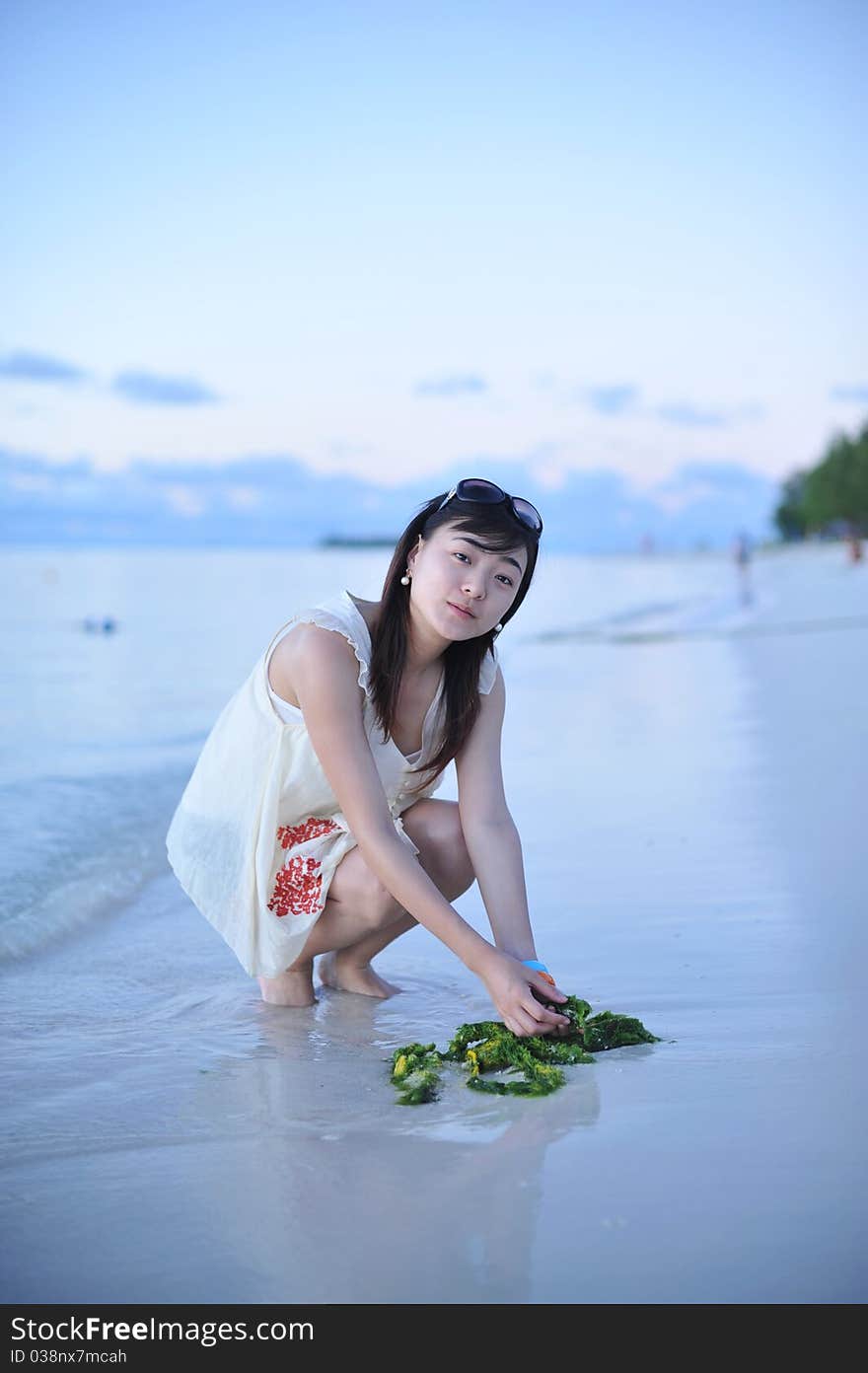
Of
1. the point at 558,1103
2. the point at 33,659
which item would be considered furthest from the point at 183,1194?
the point at 33,659

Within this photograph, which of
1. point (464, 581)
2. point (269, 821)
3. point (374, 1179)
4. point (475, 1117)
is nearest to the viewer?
point (374, 1179)

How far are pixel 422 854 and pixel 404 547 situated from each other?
2.51ft

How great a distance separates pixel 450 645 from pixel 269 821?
585 mm

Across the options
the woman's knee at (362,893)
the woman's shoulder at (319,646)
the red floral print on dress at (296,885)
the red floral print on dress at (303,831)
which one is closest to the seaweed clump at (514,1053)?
the woman's knee at (362,893)

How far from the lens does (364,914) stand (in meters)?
3.03

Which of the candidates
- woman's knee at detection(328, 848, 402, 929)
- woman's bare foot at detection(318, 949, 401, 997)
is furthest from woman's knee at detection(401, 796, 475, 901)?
woman's bare foot at detection(318, 949, 401, 997)

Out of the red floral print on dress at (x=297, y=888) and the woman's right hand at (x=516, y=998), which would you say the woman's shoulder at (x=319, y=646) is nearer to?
the red floral print on dress at (x=297, y=888)

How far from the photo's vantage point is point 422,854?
316 centimetres

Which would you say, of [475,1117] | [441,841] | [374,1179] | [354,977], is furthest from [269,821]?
[374,1179]

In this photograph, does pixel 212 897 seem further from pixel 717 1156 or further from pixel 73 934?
pixel 717 1156

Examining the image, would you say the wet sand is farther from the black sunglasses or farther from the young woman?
the black sunglasses

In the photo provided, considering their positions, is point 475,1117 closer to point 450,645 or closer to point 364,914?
point 364,914

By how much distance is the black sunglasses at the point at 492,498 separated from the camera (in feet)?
8.95

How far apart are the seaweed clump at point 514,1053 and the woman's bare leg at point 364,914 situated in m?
0.39
